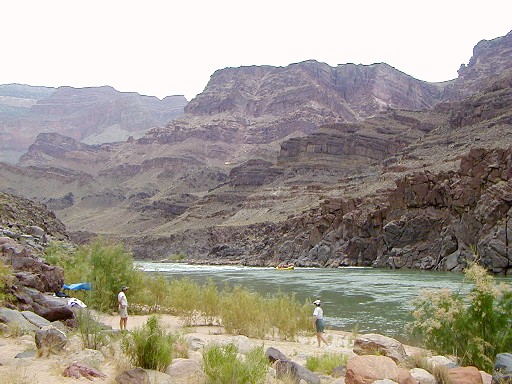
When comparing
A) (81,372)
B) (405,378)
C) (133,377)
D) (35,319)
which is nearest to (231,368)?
(133,377)

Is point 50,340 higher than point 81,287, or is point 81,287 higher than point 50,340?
point 50,340

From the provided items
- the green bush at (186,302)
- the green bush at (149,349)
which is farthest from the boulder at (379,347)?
the green bush at (186,302)

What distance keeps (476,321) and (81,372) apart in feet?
23.9

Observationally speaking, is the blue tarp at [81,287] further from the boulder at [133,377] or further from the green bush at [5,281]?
the boulder at [133,377]

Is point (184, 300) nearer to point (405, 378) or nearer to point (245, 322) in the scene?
point (245, 322)

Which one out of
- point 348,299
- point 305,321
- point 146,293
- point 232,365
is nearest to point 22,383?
point 232,365

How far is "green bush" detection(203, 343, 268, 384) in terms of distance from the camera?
7.88 m

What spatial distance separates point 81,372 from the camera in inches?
337

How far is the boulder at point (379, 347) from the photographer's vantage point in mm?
11867

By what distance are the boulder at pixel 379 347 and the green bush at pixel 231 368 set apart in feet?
14.2

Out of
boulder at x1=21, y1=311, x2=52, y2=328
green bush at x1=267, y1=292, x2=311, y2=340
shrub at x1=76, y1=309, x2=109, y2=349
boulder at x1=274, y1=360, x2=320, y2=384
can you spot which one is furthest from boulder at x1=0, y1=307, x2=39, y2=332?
green bush at x1=267, y1=292, x2=311, y2=340

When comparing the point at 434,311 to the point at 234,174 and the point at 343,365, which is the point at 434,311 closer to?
the point at 343,365

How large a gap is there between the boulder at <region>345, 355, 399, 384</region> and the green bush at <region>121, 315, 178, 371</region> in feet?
9.56

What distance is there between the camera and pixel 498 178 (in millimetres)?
54250
